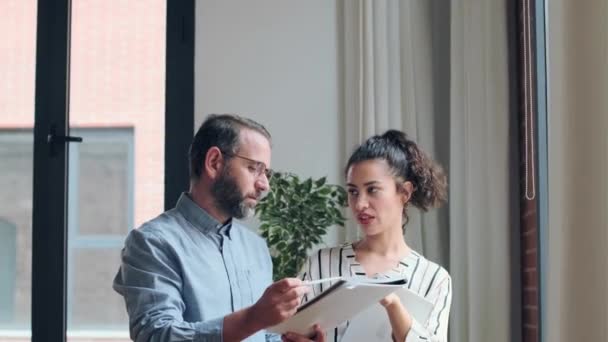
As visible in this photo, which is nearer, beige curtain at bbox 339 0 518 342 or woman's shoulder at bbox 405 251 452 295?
woman's shoulder at bbox 405 251 452 295

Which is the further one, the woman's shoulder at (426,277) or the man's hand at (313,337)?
the woman's shoulder at (426,277)

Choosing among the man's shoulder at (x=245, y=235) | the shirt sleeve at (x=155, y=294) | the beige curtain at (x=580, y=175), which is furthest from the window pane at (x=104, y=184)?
the beige curtain at (x=580, y=175)

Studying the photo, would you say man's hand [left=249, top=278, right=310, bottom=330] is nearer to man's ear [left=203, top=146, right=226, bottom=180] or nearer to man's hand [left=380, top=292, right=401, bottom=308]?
man's hand [left=380, top=292, right=401, bottom=308]

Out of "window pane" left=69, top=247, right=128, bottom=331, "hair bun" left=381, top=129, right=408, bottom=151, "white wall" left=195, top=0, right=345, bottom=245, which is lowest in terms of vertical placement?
"window pane" left=69, top=247, right=128, bottom=331

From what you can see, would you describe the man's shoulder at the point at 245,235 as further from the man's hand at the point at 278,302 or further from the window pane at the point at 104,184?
the window pane at the point at 104,184

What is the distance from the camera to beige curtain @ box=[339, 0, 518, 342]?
139 inches

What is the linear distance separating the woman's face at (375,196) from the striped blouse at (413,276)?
4.0 inches

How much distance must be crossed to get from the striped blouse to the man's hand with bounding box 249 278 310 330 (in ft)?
1.49

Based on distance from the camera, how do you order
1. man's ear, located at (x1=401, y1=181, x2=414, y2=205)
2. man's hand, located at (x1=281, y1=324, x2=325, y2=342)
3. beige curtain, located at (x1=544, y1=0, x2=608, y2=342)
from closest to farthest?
1. beige curtain, located at (x1=544, y1=0, x2=608, y2=342)
2. man's hand, located at (x1=281, y1=324, x2=325, y2=342)
3. man's ear, located at (x1=401, y1=181, x2=414, y2=205)

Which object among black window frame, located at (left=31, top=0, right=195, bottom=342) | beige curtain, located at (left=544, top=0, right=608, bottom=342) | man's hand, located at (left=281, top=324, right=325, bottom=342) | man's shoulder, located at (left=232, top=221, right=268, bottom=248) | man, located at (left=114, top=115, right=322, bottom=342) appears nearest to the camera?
beige curtain, located at (left=544, top=0, right=608, bottom=342)

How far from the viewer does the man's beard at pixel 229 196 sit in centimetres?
249

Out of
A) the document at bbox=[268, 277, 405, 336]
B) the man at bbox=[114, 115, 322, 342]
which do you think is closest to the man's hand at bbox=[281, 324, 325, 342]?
the document at bbox=[268, 277, 405, 336]

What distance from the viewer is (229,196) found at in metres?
2.49

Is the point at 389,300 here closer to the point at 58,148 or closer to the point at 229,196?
the point at 229,196
